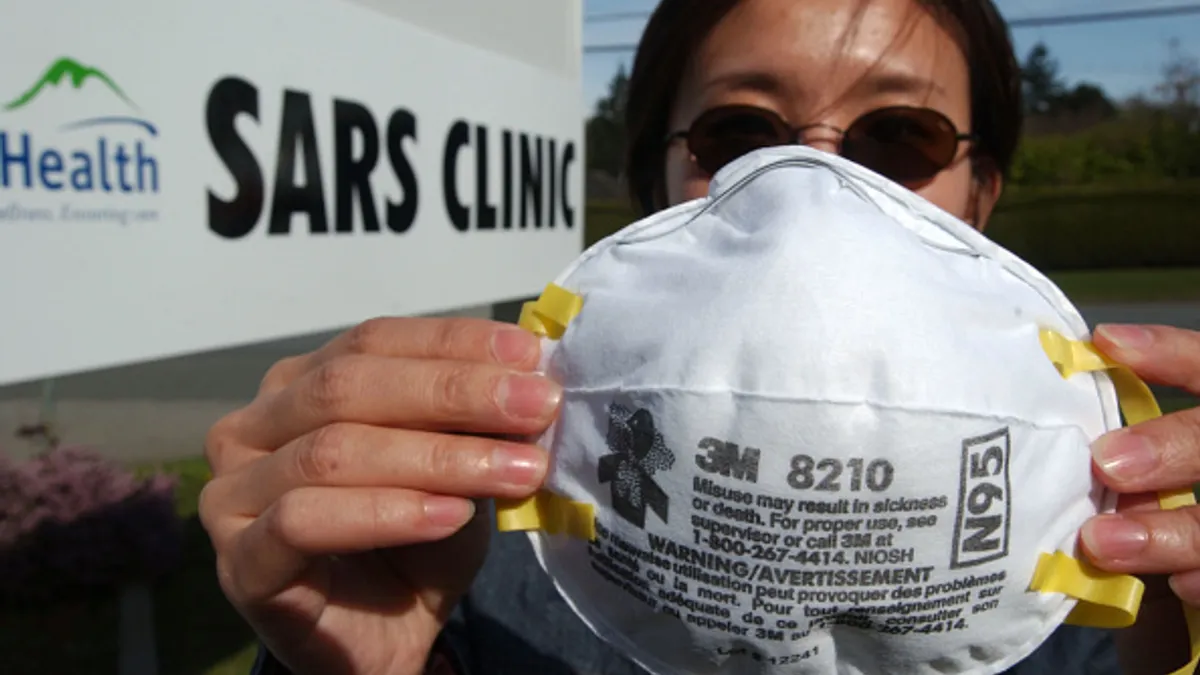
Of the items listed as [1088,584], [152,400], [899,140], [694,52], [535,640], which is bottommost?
[152,400]

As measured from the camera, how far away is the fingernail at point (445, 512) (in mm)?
713

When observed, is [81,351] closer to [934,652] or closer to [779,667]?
[779,667]

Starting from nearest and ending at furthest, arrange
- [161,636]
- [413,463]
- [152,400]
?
[413,463] < [161,636] < [152,400]

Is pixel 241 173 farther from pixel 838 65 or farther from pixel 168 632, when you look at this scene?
pixel 168 632

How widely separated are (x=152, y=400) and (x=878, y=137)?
212 inches

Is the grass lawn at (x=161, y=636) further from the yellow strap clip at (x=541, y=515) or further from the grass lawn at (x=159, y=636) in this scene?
the yellow strap clip at (x=541, y=515)

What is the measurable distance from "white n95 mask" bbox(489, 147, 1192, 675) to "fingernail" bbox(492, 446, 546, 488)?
20 millimetres

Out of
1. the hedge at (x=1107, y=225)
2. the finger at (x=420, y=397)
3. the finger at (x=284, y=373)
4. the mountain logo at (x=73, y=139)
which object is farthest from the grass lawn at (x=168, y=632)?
the hedge at (x=1107, y=225)

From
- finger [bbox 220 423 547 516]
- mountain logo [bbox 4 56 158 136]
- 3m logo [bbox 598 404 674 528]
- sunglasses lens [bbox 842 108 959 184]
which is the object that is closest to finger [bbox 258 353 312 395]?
finger [bbox 220 423 547 516]

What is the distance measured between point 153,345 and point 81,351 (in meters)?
0.13

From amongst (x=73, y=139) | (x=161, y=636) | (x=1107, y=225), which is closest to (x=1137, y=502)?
(x=73, y=139)

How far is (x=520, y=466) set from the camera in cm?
70

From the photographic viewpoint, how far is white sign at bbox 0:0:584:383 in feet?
4.40

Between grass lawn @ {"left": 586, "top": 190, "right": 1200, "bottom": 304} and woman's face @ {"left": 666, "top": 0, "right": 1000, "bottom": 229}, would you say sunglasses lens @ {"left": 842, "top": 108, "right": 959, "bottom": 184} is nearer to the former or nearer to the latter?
woman's face @ {"left": 666, "top": 0, "right": 1000, "bottom": 229}
